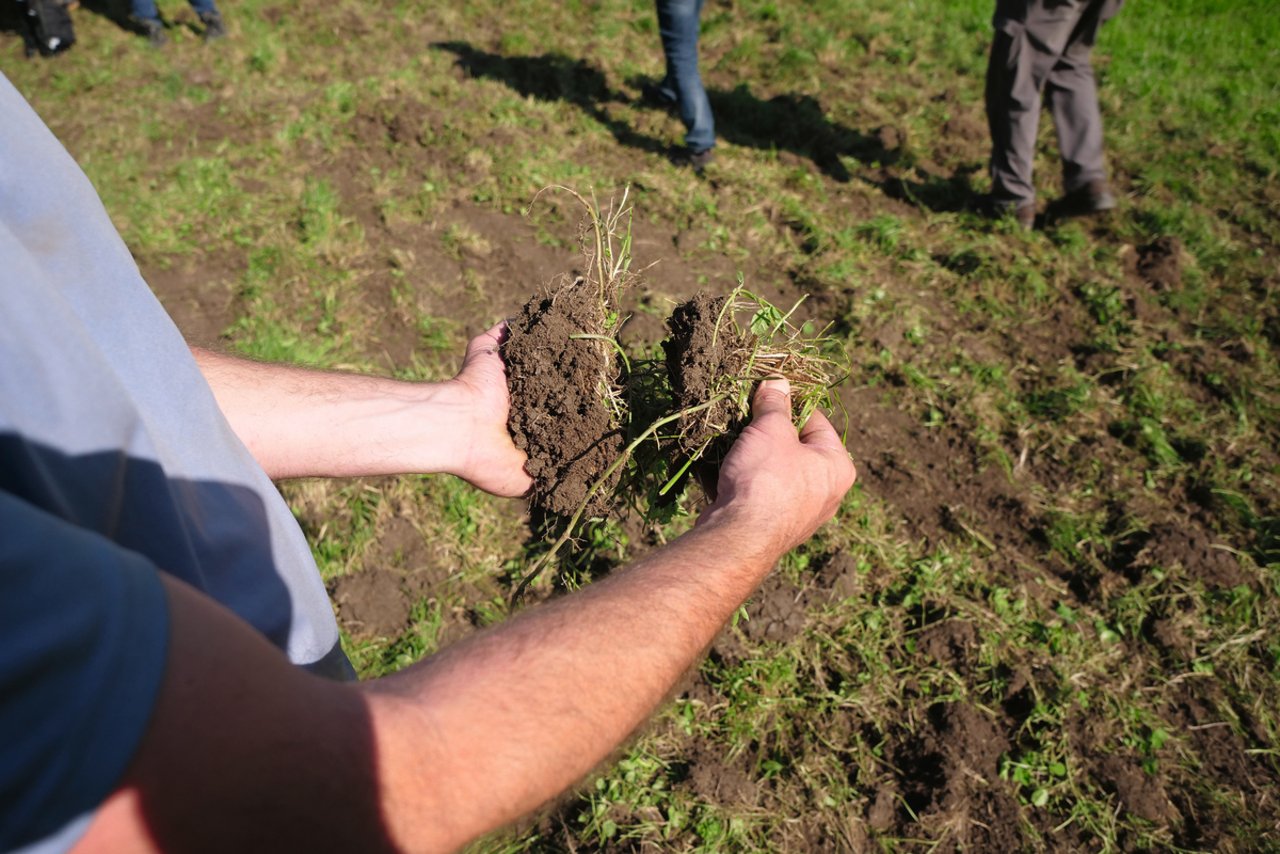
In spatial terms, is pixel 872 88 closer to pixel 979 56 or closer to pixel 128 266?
pixel 979 56

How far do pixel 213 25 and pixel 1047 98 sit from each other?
24.3ft

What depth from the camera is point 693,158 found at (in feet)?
18.1

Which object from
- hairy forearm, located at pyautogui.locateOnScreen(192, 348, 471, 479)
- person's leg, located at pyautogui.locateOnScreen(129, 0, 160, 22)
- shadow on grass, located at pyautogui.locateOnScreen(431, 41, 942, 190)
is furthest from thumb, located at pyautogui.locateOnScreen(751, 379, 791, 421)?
person's leg, located at pyautogui.locateOnScreen(129, 0, 160, 22)

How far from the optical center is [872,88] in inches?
254

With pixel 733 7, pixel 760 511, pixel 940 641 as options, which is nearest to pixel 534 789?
pixel 760 511

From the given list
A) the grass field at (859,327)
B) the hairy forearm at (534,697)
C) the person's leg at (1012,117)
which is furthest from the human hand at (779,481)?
the person's leg at (1012,117)

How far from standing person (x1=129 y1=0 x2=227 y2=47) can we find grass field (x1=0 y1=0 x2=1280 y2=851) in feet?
0.44

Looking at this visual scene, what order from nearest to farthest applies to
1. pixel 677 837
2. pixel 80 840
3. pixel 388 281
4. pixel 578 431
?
pixel 80 840 → pixel 578 431 → pixel 677 837 → pixel 388 281

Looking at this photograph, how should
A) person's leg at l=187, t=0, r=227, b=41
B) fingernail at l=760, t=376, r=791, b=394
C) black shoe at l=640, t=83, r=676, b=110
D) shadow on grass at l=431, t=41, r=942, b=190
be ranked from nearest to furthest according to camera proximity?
1. fingernail at l=760, t=376, r=791, b=394
2. shadow on grass at l=431, t=41, r=942, b=190
3. black shoe at l=640, t=83, r=676, b=110
4. person's leg at l=187, t=0, r=227, b=41

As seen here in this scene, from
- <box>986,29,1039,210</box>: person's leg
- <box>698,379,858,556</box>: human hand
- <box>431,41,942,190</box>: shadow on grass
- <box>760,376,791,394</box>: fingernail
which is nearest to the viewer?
<box>698,379,858,556</box>: human hand

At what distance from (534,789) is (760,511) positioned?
2.59ft

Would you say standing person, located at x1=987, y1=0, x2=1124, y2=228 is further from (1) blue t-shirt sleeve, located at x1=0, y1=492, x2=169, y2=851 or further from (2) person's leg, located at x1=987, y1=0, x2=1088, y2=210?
(1) blue t-shirt sleeve, located at x1=0, y1=492, x2=169, y2=851

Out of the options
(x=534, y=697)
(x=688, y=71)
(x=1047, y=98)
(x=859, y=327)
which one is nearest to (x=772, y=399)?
(x=534, y=697)

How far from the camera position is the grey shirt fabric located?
0.91 metres
